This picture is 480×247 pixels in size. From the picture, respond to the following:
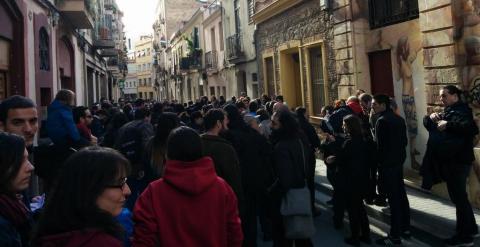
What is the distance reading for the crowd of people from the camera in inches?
70.3

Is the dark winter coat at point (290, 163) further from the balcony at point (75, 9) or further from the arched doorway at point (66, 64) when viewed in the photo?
the balcony at point (75, 9)

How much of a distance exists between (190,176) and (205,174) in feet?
0.35

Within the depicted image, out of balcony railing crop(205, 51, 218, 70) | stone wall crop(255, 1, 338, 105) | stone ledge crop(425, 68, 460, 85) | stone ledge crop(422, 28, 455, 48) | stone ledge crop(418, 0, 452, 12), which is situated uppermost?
balcony railing crop(205, 51, 218, 70)

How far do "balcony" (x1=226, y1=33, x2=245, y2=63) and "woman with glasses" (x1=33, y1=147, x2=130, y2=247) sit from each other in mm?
17319

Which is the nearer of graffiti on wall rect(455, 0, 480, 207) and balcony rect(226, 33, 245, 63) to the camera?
graffiti on wall rect(455, 0, 480, 207)

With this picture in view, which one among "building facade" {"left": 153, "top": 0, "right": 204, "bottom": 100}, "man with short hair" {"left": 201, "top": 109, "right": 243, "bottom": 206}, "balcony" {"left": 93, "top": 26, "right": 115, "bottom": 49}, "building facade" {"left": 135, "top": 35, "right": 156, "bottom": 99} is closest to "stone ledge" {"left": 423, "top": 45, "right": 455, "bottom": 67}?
"man with short hair" {"left": 201, "top": 109, "right": 243, "bottom": 206}

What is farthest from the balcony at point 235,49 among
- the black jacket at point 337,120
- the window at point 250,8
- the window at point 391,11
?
the black jacket at point 337,120

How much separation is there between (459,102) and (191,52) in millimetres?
25039

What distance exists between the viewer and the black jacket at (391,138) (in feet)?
17.9

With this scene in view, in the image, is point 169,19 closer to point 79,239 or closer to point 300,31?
point 300,31

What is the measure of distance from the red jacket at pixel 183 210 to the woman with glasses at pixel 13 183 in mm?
725

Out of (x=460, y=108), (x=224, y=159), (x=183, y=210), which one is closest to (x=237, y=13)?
(x=460, y=108)

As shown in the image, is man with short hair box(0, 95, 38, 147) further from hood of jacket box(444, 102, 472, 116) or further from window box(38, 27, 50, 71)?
window box(38, 27, 50, 71)

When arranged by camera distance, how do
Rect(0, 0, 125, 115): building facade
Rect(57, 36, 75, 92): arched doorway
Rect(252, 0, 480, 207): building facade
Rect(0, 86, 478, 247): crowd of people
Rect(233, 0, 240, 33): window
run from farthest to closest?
Rect(233, 0, 240, 33): window
Rect(57, 36, 75, 92): arched doorway
Rect(0, 0, 125, 115): building facade
Rect(252, 0, 480, 207): building facade
Rect(0, 86, 478, 247): crowd of people
